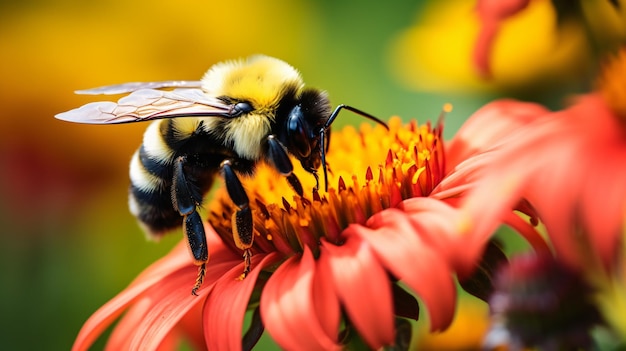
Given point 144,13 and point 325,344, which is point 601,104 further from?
point 144,13

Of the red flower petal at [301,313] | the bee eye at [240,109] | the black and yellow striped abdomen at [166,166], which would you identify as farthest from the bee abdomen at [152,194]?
the red flower petal at [301,313]

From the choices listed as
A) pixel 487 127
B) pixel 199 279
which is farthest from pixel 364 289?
pixel 487 127

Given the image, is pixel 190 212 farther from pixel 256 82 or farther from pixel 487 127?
pixel 487 127

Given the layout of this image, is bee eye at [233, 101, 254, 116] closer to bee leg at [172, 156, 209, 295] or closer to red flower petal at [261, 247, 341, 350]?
bee leg at [172, 156, 209, 295]

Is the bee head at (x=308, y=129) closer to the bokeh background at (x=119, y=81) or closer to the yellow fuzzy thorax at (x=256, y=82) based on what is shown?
the yellow fuzzy thorax at (x=256, y=82)

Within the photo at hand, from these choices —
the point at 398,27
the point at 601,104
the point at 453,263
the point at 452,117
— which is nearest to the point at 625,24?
the point at 601,104

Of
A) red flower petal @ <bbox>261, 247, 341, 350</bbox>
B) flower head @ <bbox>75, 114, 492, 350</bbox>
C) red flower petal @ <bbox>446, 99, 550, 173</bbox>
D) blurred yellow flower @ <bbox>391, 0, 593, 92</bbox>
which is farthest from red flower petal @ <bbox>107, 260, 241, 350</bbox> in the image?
blurred yellow flower @ <bbox>391, 0, 593, 92</bbox>
